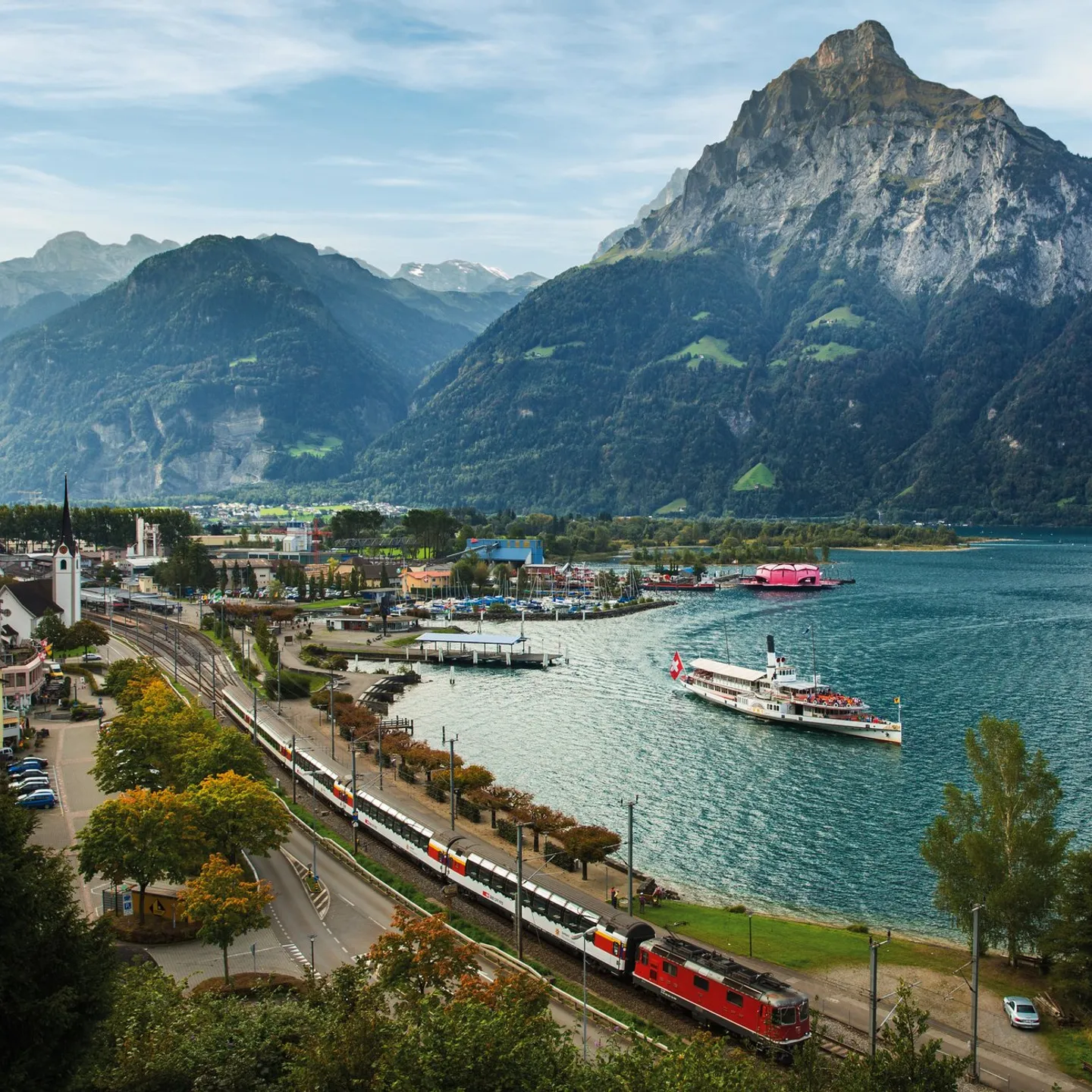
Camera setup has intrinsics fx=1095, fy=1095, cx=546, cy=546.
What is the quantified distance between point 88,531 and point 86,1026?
162 meters

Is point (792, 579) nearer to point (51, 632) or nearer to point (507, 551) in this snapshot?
point (507, 551)

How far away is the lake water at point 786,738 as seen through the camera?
146 feet

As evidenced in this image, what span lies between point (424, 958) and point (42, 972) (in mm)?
10165

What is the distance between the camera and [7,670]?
63.3m

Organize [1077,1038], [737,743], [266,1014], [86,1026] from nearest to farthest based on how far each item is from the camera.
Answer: [86,1026] → [266,1014] → [1077,1038] → [737,743]

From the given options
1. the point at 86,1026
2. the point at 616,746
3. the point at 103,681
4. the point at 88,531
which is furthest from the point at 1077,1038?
the point at 88,531

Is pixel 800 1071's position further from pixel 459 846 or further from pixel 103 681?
pixel 103 681

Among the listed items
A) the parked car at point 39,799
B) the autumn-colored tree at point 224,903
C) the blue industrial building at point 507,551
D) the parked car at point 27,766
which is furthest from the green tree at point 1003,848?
the blue industrial building at point 507,551

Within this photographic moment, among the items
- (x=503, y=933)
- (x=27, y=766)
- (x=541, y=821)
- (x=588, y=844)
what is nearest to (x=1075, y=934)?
(x=588, y=844)

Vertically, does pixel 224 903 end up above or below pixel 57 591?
below

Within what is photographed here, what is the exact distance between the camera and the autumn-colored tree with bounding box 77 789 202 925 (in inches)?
1324

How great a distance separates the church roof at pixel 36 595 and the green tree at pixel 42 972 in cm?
7832

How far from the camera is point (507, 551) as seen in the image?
563 feet

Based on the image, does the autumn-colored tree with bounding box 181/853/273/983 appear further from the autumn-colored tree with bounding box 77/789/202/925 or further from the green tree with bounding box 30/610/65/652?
the green tree with bounding box 30/610/65/652
